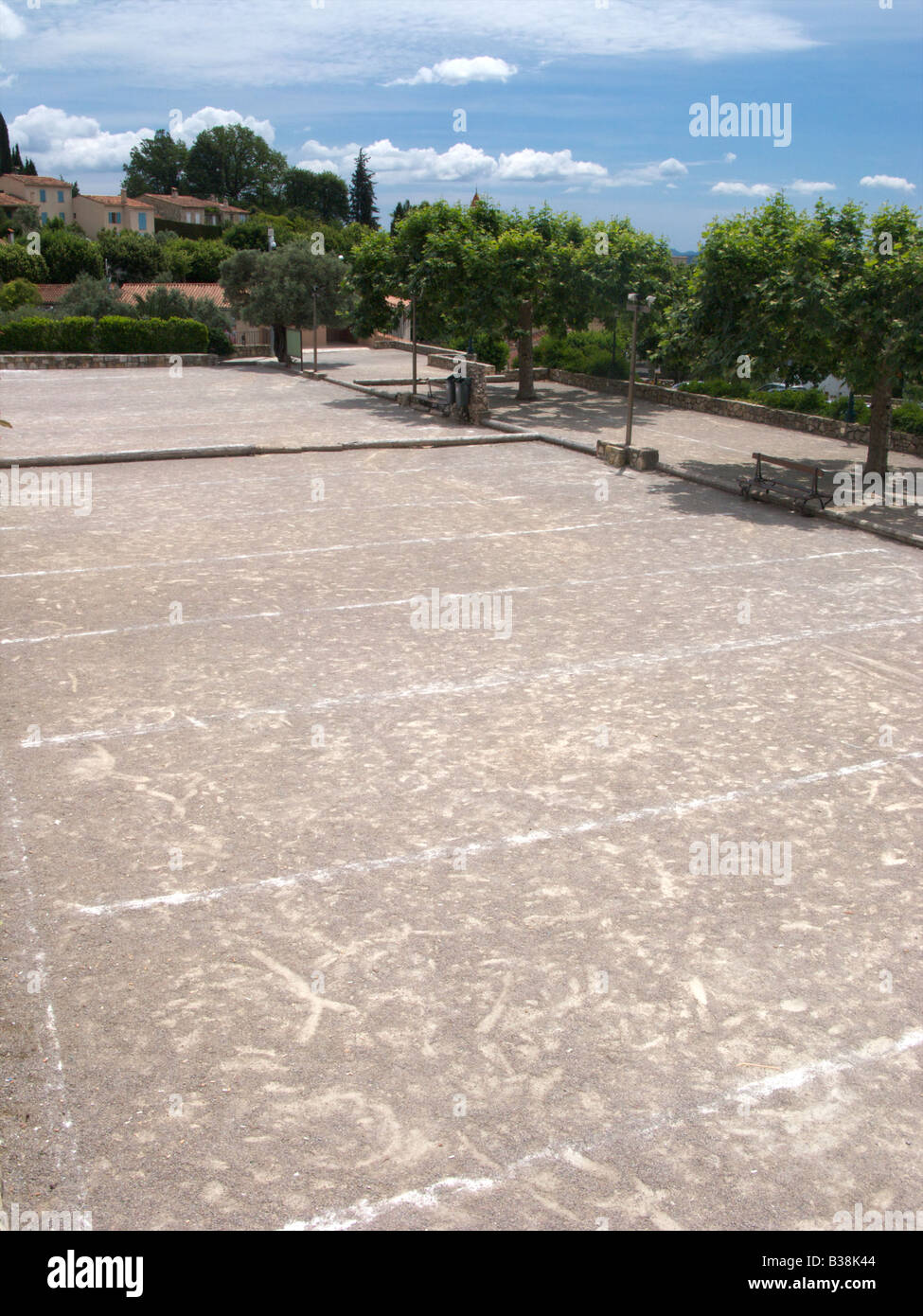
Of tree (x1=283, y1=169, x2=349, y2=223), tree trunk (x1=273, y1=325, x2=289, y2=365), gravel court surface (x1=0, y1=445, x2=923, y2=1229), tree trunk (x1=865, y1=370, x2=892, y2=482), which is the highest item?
tree (x1=283, y1=169, x2=349, y2=223)

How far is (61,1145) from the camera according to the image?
4.97 metres

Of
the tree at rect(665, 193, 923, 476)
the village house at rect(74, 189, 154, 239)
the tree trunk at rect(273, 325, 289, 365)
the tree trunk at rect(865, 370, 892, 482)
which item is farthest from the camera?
the village house at rect(74, 189, 154, 239)

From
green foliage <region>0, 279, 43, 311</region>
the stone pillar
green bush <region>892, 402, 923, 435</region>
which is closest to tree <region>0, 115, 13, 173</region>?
green foliage <region>0, 279, 43, 311</region>

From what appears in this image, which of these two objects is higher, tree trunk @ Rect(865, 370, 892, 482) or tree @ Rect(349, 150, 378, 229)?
tree @ Rect(349, 150, 378, 229)

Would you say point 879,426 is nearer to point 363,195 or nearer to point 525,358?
point 525,358

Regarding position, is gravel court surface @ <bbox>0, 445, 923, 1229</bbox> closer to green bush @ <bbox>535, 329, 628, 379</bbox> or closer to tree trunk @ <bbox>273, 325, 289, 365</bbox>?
green bush @ <bbox>535, 329, 628, 379</bbox>

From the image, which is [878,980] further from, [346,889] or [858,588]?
[858,588]

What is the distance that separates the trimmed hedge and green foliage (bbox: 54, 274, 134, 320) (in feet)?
10.8

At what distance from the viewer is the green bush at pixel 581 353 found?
3612 centimetres

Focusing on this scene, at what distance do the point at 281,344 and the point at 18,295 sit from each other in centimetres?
2414

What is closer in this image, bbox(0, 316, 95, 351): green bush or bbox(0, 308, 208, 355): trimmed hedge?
bbox(0, 316, 95, 351): green bush

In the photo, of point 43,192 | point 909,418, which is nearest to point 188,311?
point 909,418

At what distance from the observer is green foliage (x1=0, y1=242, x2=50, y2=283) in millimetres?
68625

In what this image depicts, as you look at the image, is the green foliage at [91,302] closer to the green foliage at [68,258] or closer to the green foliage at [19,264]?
the green foliage at [19,264]
